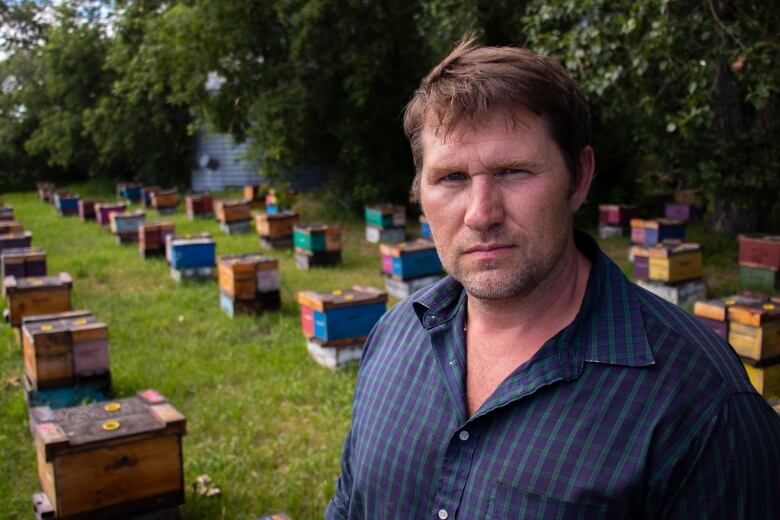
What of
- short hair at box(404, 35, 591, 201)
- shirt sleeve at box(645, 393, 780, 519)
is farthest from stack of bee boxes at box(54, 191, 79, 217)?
shirt sleeve at box(645, 393, 780, 519)

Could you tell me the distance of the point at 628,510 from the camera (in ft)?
4.04

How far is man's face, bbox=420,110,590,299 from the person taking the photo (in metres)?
1.42

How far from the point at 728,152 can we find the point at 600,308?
8980 millimetres

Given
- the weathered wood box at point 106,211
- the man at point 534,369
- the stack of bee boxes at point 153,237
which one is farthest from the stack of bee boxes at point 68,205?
the man at point 534,369

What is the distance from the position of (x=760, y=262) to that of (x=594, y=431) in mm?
7678

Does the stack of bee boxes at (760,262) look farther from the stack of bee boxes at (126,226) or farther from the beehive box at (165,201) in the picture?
the beehive box at (165,201)

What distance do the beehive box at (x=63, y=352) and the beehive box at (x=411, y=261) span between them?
3927 mm

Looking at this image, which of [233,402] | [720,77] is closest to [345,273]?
[233,402]

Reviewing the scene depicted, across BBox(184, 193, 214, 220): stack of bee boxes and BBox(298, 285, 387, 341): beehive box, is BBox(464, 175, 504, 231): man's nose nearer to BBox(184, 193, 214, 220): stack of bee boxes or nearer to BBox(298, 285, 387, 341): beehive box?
BBox(298, 285, 387, 341): beehive box

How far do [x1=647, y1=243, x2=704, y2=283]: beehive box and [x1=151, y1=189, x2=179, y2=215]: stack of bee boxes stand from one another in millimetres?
12591

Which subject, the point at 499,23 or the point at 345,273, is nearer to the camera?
the point at 345,273

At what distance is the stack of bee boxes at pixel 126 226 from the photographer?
1260 cm

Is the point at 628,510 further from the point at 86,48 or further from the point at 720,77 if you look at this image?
the point at 86,48

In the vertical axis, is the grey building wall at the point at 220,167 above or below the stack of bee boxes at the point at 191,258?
→ above
